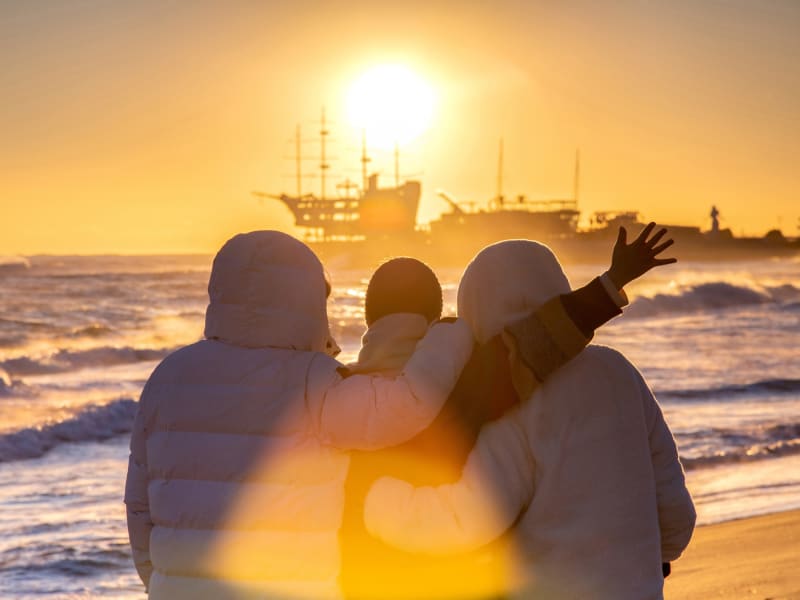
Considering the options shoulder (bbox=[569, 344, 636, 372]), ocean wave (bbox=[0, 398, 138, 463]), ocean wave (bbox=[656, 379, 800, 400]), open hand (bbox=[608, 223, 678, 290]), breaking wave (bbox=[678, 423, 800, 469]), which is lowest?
ocean wave (bbox=[656, 379, 800, 400])

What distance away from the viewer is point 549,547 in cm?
198

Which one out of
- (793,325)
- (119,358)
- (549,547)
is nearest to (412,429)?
(549,547)

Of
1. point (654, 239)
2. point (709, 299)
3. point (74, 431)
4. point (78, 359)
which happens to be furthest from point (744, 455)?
point (709, 299)

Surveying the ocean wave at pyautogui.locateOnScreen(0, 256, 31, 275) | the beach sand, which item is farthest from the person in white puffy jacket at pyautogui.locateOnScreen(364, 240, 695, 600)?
the ocean wave at pyautogui.locateOnScreen(0, 256, 31, 275)

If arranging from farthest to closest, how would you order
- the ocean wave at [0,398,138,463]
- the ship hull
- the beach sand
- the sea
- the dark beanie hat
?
the ship hull
the ocean wave at [0,398,138,463]
the sea
the beach sand
the dark beanie hat

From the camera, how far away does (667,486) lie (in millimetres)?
2055

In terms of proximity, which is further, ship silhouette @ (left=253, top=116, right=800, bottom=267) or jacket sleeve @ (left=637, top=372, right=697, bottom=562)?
ship silhouette @ (left=253, top=116, right=800, bottom=267)

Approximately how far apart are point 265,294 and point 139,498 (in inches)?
19.3

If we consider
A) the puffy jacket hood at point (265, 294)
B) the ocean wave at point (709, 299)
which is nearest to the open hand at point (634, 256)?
the puffy jacket hood at point (265, 294)

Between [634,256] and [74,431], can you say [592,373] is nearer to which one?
[634,256]

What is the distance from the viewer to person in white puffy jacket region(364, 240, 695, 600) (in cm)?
192

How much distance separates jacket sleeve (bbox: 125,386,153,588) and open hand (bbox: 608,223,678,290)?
0.95m

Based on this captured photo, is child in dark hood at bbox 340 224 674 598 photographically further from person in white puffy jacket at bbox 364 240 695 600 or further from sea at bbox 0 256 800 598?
sea at bbox 0 256 800 598

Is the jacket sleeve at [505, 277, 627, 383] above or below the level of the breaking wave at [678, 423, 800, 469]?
above
